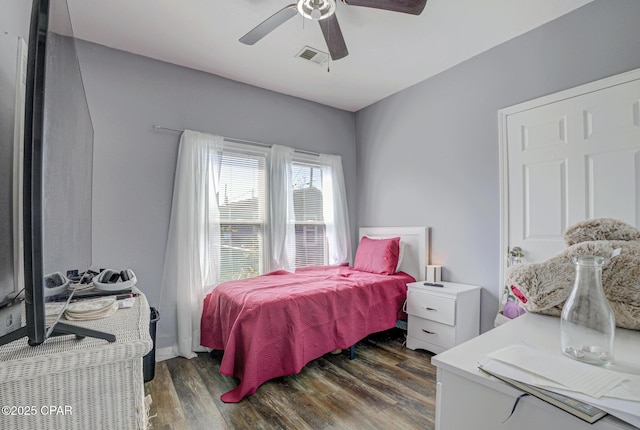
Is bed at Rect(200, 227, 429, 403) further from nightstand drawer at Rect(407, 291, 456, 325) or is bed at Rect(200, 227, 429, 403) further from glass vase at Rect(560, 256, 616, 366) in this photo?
glass vase at Rect(560, 256, 616, 366)

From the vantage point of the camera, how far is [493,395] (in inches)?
25.0

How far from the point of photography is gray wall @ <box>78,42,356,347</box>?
247cm

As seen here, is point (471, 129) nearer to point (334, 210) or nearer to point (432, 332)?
point (334, 210)

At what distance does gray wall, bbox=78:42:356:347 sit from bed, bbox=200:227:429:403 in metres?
0.72

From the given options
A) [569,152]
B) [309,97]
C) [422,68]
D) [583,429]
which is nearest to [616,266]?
[583,429]

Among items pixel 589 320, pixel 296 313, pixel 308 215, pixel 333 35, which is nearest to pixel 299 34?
pixel 333 35

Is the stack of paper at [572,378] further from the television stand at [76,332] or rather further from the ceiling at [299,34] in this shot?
the ceiling at [299,34]

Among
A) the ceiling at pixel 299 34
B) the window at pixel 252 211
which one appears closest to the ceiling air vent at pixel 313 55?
the ceiling at pixel 299 34

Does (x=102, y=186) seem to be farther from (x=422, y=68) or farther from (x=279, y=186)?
(x=422, y=68)

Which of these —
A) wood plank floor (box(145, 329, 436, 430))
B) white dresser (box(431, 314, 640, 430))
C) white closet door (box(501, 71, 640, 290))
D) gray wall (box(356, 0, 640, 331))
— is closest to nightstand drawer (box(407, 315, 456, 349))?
wood plank floor (box(145, 329, 436, 430))

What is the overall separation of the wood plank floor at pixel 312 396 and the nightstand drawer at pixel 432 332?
170mm

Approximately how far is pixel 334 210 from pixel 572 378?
3.18 metres

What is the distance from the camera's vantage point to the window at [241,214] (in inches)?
119

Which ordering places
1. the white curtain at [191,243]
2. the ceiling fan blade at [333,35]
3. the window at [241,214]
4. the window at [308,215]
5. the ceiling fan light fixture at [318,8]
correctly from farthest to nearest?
the window at [308,215], the window at [241,214], the white curtain at [191,243], the ceiling fan blade at [333,35], the ceiling fan light fixture at [318,8]
